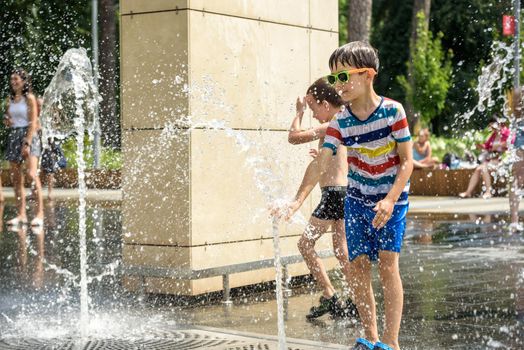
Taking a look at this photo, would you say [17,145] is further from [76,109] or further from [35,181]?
[76,109]

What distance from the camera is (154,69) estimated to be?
775cm

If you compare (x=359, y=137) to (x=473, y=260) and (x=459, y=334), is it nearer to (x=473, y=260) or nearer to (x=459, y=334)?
(x=459, y=334)

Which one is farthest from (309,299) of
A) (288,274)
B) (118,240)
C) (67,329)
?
(118,240)

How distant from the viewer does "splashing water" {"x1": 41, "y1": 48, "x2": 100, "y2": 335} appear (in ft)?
24.4

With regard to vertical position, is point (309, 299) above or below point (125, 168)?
below

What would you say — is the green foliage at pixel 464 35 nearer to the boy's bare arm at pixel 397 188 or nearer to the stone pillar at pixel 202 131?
the stone pillar at pixel 202 131

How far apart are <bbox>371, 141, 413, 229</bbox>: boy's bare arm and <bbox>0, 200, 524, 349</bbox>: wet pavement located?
1102 mm

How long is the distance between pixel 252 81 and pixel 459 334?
2819mm

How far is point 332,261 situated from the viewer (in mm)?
9078

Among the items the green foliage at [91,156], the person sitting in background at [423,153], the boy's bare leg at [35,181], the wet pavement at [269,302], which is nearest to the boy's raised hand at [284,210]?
the wet pavement at [269,302]

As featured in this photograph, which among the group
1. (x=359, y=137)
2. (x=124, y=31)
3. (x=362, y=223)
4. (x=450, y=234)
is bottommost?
(x=450, y=234)

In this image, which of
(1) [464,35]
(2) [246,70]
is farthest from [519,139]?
(1) [464,35]

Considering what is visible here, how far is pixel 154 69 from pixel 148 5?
481mm

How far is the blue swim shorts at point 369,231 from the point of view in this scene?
5348 mm
